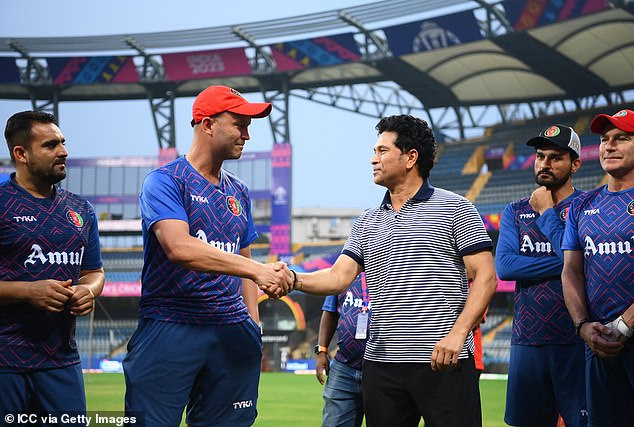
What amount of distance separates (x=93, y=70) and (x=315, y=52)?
37.7 ft

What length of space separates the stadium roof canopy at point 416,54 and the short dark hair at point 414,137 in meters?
23.4

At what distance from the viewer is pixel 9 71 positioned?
37906mm

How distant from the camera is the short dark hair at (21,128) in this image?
4.29 m

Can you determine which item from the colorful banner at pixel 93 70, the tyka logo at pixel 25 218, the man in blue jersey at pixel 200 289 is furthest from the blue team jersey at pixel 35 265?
the colorful banner at pixel 93 70

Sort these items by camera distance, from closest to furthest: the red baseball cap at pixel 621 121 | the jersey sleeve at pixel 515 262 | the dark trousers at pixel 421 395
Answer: the dark trousers at pixel 421 395 < the red baseball cap at pixel 621 121 < the jersey sleeve at pixel 515 262

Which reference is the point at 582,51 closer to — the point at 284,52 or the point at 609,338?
the point at 284,52

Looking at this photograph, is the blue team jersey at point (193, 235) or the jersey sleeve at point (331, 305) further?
the jersey sleeve at point (331, 305)

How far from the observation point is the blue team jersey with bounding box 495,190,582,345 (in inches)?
187

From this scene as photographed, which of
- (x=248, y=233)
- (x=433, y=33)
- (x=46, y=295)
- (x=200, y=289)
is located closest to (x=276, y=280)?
(x=200, y=289)

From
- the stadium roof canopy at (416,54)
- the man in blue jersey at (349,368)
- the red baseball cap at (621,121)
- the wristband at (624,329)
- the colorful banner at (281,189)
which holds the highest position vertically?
the stadium roof canopy at (416,54)

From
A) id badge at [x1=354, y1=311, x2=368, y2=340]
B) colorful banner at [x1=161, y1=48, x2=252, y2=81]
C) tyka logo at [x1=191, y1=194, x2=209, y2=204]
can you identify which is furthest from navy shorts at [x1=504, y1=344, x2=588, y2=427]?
colorful banner at [x1=161, y1=48, x2=252, y2=81]

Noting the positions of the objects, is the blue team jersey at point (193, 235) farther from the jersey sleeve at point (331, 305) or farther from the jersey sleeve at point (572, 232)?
the jersey sleeve at point (331, 305)

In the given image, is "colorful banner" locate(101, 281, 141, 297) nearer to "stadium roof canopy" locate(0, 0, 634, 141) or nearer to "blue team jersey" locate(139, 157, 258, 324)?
"stadium roof canopy" locate(0, 0, 634, 141)

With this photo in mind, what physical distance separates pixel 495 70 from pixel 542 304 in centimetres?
2813
